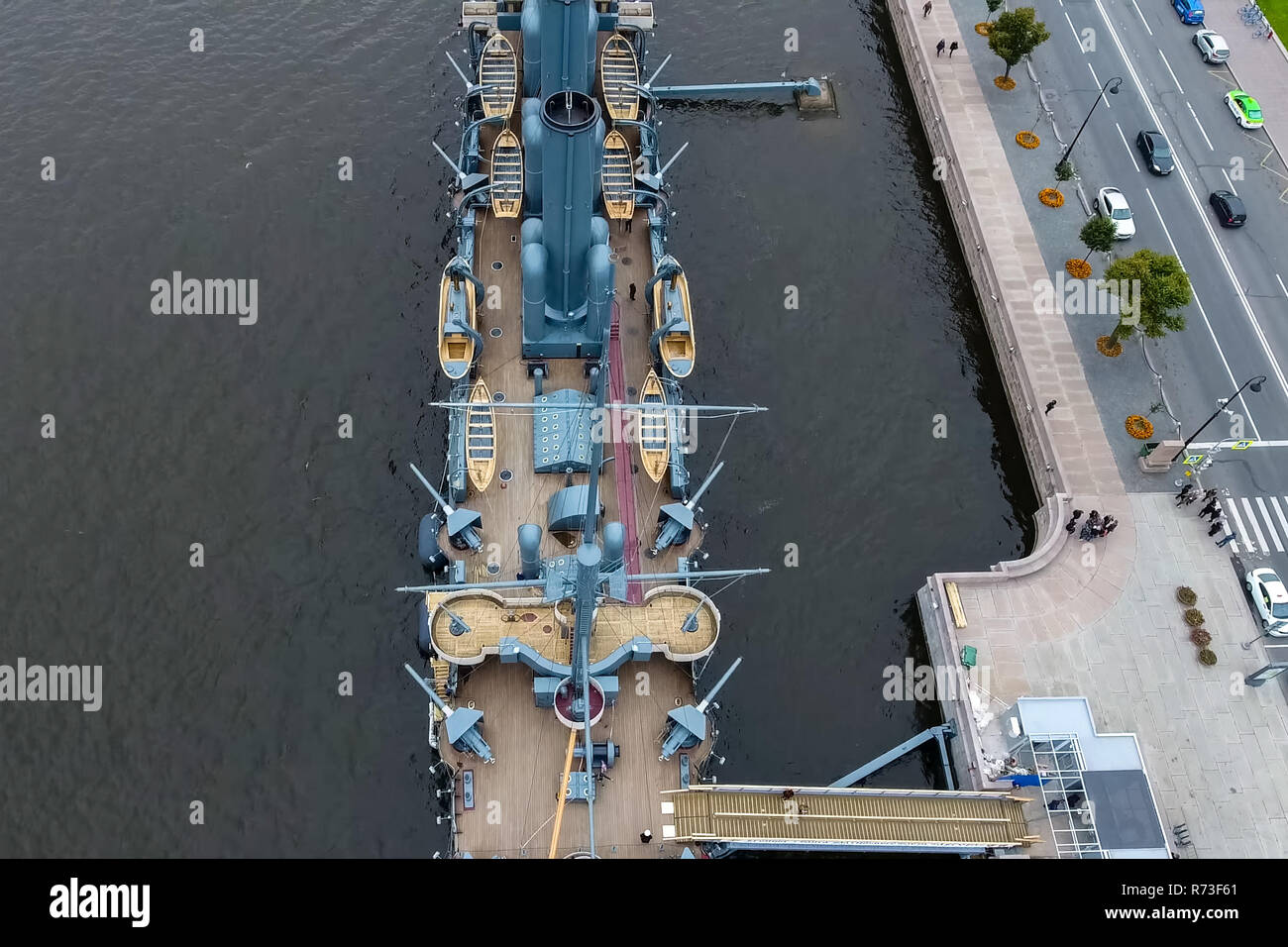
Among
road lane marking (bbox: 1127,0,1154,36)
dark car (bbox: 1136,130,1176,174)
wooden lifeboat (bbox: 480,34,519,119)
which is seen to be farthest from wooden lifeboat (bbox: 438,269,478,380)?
road lane marking (bbox: 1127,0,1154,36)

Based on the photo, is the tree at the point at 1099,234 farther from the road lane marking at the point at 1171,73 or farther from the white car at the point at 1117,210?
the road lane marking at the point at 1171,73

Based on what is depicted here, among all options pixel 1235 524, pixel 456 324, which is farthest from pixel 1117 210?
pixel 456 324

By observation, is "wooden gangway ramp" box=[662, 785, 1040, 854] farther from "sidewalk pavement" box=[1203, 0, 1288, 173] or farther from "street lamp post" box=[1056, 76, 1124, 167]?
"sidewalk pavement" box=[1203, 0, 1288, 173]

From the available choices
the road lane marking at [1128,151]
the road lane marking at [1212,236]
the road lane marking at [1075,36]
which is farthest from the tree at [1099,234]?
the road lane marking at [1075,36]

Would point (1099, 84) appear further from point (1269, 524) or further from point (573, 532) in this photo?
point (573, 532)

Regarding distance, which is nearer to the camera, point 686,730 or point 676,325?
point 686,730

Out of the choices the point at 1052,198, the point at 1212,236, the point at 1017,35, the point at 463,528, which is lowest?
the point at 463,528
